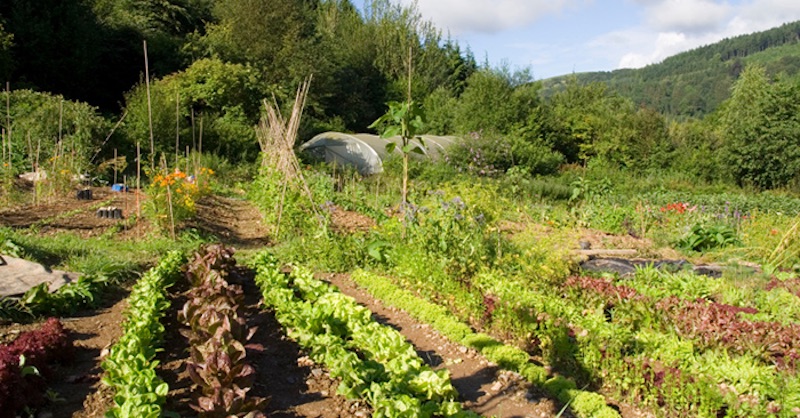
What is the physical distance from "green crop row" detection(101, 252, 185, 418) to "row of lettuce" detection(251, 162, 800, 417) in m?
2.03

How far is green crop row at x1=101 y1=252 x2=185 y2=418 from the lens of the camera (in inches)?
111

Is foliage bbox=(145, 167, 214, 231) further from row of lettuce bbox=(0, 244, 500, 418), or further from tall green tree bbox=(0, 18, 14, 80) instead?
tall green tree bbox=(0, 18, 14, 80)

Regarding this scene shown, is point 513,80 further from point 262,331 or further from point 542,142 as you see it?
point 262,331

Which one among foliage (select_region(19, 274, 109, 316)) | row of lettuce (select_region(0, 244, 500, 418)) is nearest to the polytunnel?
foliage (select_region(19, 274, 109, 316))

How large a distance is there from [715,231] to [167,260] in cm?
678

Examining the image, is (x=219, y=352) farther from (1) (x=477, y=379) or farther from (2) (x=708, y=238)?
(2) (x=708, y=238)

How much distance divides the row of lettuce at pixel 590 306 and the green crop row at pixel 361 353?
0.74 meters

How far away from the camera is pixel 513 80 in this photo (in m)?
27.0

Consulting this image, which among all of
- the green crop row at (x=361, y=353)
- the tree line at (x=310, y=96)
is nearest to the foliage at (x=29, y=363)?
the green crop row at (x=361, y=353)

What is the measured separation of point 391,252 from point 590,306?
2091 mm

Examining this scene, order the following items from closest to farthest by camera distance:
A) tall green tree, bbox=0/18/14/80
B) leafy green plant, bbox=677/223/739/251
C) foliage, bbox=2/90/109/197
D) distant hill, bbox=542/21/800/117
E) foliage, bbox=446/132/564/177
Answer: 1. leafy green plant, bbox=677/223/739/251
2. foliage, bbox=2/90/109/197
3. tall green tree, bbox=0/18/14/80
4. foliage, bbox=446/132/564/177
5. distant hill, bbox=542/21/800/117

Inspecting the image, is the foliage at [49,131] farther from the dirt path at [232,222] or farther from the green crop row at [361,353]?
the green crop row at [361,353]

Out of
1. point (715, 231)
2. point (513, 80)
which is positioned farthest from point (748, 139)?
point (715, 231)

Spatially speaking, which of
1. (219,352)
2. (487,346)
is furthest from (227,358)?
(487,346)
